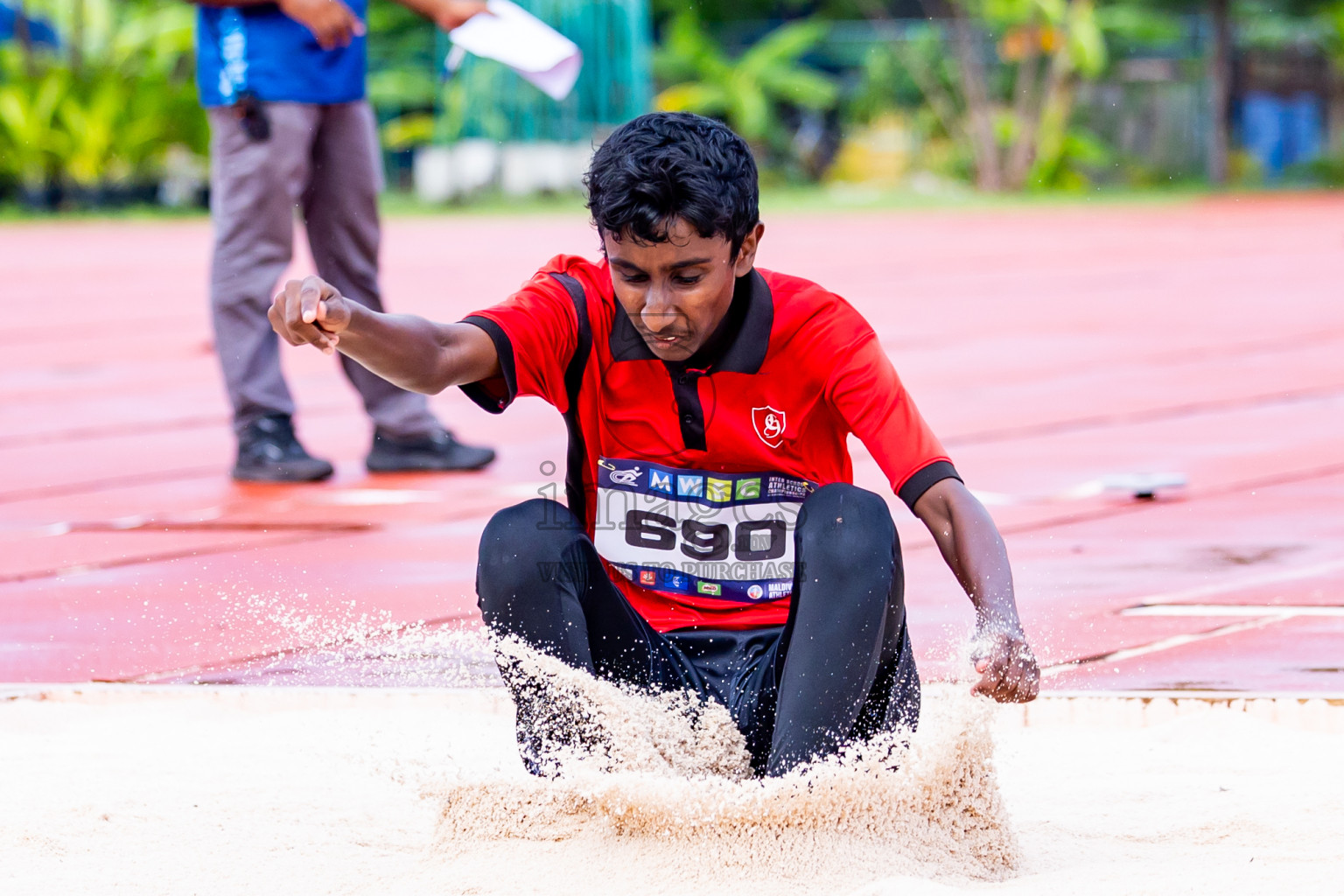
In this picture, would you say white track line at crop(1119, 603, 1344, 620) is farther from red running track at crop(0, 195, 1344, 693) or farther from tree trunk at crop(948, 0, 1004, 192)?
tree trunk at crop(948, 0, 1004, 192)

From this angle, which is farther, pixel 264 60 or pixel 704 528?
pixel 264 60

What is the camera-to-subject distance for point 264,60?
206 inches

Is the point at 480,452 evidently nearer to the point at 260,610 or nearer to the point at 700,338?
the point at 260,610

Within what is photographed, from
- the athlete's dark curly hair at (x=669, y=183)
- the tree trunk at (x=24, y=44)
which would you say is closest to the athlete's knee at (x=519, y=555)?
the athlete's dark curly hair at (x=669, y=183)

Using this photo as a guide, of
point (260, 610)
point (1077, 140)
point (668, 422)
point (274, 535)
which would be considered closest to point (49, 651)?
point (260, 610)

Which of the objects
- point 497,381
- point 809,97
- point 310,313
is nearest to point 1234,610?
point 497,381

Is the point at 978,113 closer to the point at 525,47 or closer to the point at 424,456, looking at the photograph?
the point at 424,456

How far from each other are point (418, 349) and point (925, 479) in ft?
2.29

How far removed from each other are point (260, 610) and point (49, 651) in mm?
532

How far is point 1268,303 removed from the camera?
10648 mm

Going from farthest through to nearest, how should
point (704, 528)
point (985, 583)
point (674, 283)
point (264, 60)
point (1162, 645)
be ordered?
point (264, 60) → point (1162, 645) → point (704, 528) → point (674, 283) → point (985, 583)

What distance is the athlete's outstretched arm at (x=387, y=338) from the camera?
2.25 metres

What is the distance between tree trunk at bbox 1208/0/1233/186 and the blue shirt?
20045 millimetres

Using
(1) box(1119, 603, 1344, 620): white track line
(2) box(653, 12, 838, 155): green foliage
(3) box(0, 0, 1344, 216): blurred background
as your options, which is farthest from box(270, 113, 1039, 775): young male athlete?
(2) box(653, 12, 838, 155): green foliage
